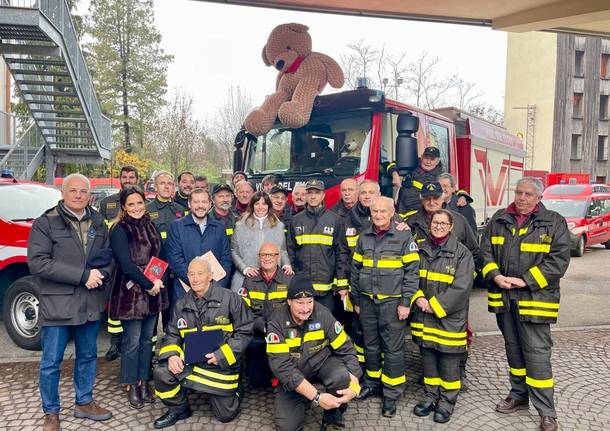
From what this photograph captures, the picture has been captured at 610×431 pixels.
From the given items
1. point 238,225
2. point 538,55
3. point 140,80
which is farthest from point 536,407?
point 538,55

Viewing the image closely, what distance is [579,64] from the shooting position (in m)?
33.9

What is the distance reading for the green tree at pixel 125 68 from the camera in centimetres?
2533

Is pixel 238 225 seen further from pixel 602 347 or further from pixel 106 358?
pixel 602 347

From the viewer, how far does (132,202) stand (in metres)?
3.77

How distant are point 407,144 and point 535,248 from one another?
1977mm

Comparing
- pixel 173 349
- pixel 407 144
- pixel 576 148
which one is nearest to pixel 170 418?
pixel 173 349

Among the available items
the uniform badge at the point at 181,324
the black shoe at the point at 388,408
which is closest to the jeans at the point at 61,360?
the uniform badge at the point at 181,324

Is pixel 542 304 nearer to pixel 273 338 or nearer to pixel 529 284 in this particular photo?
pixel 529 284

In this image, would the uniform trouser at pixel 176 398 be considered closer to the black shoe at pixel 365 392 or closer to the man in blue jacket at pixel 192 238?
the man in blue jacket at pixel 192 238

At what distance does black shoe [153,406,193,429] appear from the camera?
11.3 feet

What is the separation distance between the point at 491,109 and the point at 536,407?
130ft

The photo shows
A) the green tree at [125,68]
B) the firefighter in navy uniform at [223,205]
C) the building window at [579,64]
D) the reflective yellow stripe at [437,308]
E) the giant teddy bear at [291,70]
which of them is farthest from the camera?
the building window at [579,64]

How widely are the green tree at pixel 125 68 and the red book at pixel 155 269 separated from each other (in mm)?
22924

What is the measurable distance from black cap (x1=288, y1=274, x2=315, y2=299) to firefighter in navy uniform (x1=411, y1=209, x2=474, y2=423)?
2.93 feet
